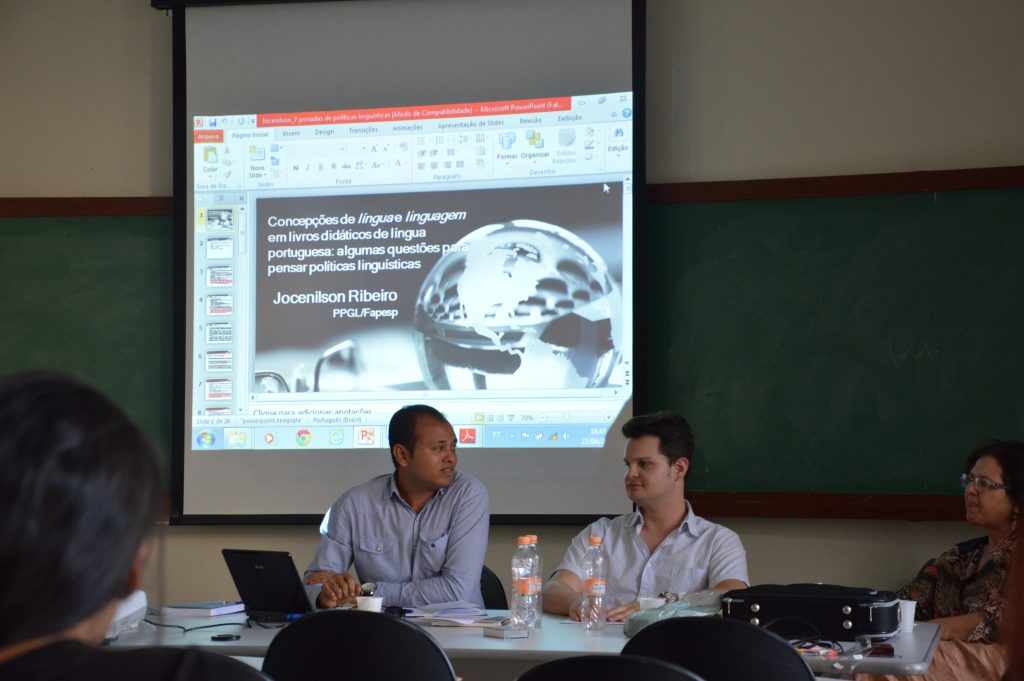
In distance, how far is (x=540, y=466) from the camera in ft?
14.6

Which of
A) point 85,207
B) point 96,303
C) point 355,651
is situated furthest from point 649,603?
point 85,207

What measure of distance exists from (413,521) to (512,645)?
94 cm

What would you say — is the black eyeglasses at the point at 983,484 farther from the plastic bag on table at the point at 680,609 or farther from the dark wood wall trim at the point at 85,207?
the dark wood wall trim at the point at 85,207

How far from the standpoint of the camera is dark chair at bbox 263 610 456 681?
2223mm

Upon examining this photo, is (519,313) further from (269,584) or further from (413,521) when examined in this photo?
(269,584)

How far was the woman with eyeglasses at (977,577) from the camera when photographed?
341cm

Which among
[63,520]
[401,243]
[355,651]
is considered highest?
[401,243]

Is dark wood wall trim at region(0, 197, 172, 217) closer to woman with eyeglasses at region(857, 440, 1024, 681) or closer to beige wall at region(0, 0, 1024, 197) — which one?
beige wall at region(0, 0, 1024, 197)

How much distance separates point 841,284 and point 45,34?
3.79 m

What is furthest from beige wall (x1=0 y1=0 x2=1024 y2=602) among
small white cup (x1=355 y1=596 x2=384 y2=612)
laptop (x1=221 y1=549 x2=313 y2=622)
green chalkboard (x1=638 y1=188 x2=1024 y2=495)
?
small white cup (x1=355 y1=596 x2=384 y2=612)

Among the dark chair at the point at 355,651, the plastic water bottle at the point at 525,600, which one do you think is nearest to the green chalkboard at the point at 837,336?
the plastic water bottle at the point at 525,600

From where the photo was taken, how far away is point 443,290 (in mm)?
4609

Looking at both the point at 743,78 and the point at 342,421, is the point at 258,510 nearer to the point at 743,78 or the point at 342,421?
the point at 342,421

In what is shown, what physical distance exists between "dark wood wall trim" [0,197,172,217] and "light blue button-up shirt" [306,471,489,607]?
193 cm
